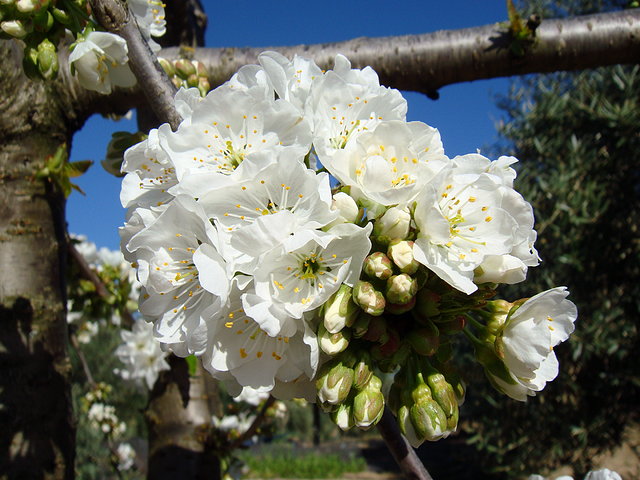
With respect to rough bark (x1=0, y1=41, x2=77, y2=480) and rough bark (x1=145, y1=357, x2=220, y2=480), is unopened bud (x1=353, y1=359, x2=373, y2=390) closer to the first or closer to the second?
rough bark (x1=0, y1=41, x2=77, y2=480)

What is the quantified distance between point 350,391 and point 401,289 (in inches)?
8.6

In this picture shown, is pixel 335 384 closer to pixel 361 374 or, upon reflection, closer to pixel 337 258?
pixel 361 374

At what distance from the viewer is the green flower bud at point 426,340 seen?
828 millimetres

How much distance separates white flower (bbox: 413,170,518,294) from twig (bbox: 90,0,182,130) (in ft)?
1.78

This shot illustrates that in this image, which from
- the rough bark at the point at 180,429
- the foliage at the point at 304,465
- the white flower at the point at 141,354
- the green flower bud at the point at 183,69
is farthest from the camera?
the foliage at the point at 304,465

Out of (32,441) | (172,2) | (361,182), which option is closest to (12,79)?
(172,2)

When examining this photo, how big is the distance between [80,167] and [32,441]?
2.99ft

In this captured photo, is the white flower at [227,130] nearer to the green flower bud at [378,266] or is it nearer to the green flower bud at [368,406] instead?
the green flower bud at [378,266]

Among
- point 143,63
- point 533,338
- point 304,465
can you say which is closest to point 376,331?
point 533,338

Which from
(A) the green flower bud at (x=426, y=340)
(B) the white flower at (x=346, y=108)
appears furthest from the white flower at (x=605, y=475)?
(B) the white flower at (x=346, y=108)

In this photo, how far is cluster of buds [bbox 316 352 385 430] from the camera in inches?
31.8

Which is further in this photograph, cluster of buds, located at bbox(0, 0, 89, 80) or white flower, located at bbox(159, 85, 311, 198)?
cluster of buds, located at bbox(0, 0, 89, 80)

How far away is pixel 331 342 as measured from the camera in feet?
2.58

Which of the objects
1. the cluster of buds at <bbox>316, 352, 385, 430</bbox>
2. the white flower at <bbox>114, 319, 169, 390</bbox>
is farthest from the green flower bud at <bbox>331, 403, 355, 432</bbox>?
the white flower at <bbox>114, 319, 169, 390</bbox>
